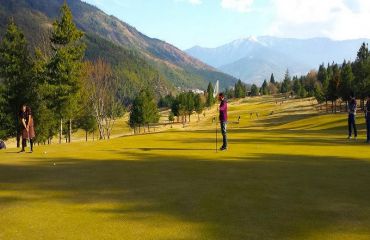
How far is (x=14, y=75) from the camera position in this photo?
51.7m

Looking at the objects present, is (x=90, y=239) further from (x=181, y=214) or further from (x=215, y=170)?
→ (x=215, y=170)

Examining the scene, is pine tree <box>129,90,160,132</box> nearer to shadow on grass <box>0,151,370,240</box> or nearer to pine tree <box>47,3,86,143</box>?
pine tree <box>47,3,86,143</box>

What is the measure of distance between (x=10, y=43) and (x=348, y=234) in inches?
1968

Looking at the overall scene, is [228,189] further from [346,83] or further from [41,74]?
[346,83]

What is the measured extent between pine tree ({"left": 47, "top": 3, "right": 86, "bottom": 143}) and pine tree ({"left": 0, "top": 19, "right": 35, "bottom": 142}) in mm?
3481

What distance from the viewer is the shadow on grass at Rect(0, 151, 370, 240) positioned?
346 inches

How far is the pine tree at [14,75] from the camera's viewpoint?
50.5 m

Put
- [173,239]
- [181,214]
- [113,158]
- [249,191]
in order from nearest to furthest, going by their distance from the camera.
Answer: [173,239], [181,214], [249,191], [113,158]

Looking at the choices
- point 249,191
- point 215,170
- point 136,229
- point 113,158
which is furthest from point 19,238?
point 113,158

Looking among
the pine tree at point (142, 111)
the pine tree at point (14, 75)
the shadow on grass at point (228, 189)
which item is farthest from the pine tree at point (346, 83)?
the shadow on grass at point (228, 189)

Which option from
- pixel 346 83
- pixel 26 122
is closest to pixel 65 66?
pixel 26 122

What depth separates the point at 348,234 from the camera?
8.03 metres

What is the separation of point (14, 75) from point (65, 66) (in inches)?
264

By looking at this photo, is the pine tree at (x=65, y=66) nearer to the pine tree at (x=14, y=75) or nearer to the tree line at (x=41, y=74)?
the tree line at (x=41, y=74)
